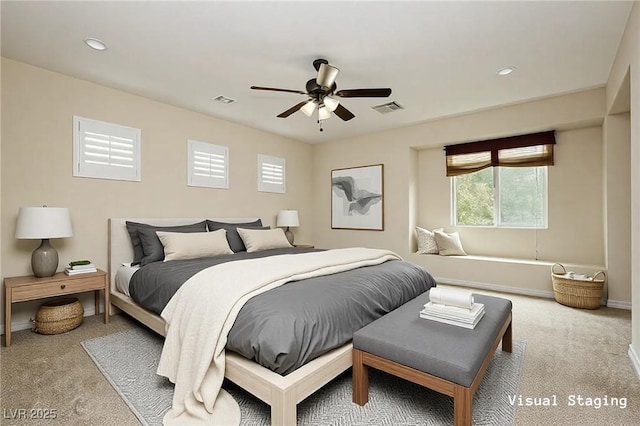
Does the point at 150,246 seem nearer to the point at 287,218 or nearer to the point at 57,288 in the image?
the point at 57,288

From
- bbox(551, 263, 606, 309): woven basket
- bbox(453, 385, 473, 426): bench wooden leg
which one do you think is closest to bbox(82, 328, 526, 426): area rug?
bbox(453, 385, 473, 426): bench wooden leg

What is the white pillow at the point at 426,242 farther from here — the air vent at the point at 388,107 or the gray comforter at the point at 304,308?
the gray comforter at the point at 304,308

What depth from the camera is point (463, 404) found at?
1.46 metres

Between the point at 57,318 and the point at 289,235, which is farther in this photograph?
the point at 289,235

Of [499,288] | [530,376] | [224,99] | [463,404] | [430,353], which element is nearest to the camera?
[463,404]

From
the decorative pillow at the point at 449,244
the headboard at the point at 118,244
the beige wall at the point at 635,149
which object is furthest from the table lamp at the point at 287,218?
the beige wall at the point at 635,149

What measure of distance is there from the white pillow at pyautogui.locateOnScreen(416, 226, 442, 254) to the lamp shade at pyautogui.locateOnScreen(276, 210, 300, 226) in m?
2.10

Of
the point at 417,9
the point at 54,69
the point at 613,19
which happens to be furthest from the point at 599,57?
the point at 54,69

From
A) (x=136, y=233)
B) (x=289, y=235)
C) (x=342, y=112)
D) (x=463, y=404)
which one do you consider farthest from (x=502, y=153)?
(x=136, y=233)

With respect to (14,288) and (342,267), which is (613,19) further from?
(14,288)

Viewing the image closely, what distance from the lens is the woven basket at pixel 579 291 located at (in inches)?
137

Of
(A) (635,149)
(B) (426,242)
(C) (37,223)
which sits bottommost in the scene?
(B) (426,242)

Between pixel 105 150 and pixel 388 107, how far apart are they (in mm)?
3484

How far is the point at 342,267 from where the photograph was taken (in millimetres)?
2596
